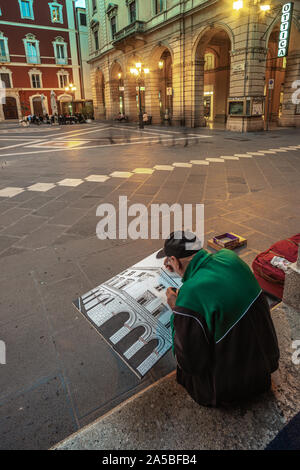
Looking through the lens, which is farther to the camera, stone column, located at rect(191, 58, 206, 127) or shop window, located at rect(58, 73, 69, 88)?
shop window, located at rect(58, 73, 69, 88)

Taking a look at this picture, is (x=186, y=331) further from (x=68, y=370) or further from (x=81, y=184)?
(x=81, y=184)

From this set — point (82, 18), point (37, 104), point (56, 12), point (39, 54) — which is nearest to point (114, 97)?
point (37, 104)

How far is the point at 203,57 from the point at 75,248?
19.8 metres

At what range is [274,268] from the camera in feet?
8.18

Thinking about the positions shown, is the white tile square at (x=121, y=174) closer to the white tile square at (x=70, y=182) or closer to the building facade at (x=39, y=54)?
the white tile square at (x=70, y=182)

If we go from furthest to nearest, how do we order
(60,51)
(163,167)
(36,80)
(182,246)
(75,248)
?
(60,51)
(36,80)
(163,167)
(75,248)
(182,246)

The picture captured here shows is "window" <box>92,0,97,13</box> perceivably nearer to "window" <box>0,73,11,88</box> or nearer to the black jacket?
"window" <box>0,73,11,88</box>

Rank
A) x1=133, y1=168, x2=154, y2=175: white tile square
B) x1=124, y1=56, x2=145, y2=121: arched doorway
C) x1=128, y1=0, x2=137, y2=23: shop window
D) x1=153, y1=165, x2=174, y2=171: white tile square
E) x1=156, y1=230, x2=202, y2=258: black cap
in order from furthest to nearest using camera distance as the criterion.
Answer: x1=124, y1=56, x2=145, y2=121: arched doorway
x1=128, y1=0, x2=137, y2=23: shop window
x1=153, y1=165, x2=174, y2=171: white tile square
x1=133, y1=168, x2=154, y2=175: white tile square
x1=156, y1=230, x2=202, y2=258: black cap

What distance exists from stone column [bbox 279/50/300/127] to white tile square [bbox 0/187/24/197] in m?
17.8

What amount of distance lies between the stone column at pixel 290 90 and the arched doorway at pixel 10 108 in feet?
108

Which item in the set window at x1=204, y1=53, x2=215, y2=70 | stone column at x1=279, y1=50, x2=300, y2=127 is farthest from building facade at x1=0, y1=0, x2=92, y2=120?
stone column at x1=279, y1=50, x2=300, y2=127

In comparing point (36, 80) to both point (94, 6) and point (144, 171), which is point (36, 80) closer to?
point (94, 6)

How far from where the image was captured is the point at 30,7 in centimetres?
3478

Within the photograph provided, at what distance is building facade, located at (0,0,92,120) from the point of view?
34688 millimetres
